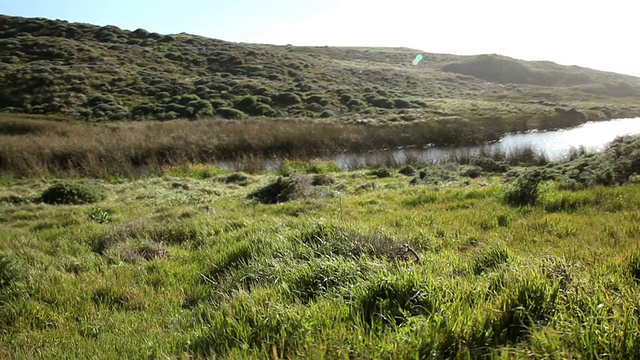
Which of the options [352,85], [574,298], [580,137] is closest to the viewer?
[574,298]

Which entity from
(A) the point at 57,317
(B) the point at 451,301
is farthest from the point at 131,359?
(B) the point at 451,301

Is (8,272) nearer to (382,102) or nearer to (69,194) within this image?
(69,194)

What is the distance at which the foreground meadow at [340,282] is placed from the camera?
2.37 m

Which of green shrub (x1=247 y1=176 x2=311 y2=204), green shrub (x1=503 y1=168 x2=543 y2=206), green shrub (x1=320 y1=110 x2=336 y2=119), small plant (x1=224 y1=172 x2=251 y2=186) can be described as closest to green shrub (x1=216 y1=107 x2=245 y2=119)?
green shrub (x1=320 y1=110 x2=336 y2=119)

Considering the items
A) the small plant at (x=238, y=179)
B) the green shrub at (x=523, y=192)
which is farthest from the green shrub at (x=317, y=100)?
the green shrub at (x=523, y=192)

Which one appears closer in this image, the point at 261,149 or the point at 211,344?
the point at 211,344

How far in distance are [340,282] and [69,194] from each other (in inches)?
508

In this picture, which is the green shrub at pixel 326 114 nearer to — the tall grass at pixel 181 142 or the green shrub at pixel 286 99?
the green shrub at pixel 286 99

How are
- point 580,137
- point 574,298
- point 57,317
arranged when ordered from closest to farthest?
point 574,298 → point 57,317 → point 580,137

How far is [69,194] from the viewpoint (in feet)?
44.1

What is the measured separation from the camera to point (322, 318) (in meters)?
2.78

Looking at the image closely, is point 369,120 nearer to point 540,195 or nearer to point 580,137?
point 580,137

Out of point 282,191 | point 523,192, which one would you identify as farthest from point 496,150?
point 523,192

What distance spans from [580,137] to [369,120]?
1764cm
